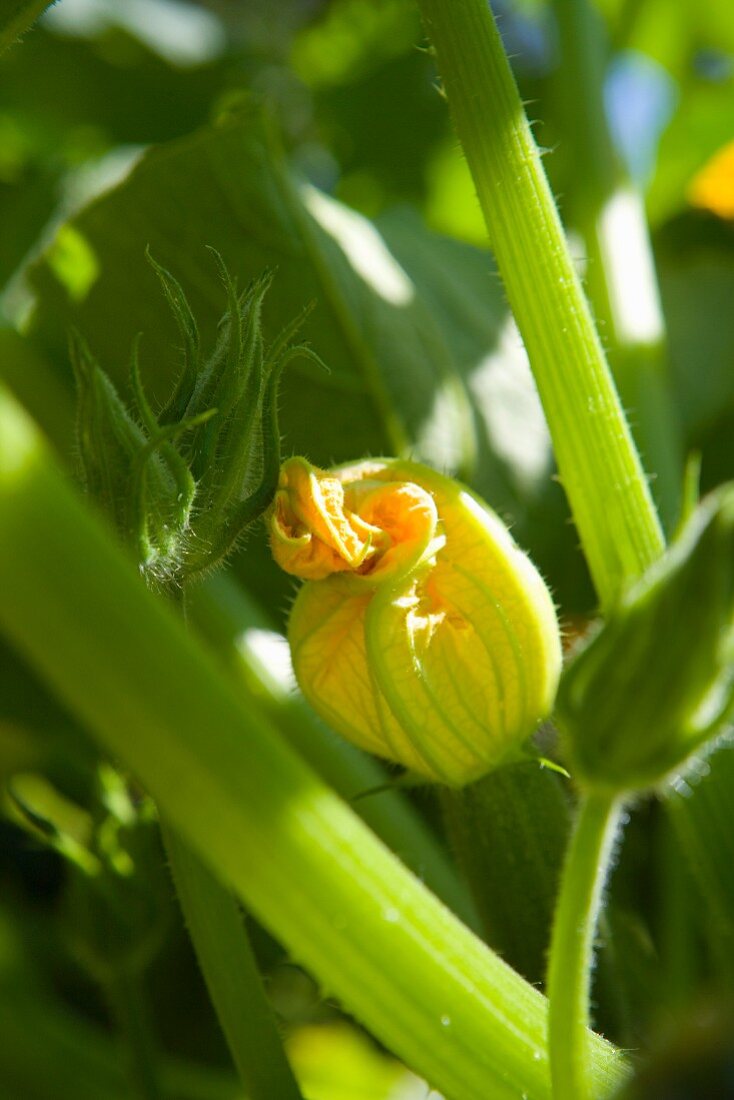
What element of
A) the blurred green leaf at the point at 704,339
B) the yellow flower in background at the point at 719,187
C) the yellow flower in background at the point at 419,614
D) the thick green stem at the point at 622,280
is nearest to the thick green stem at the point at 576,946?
the yellow flower in background at the point at 419,614

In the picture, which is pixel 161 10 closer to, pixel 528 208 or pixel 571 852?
pixel 528 208

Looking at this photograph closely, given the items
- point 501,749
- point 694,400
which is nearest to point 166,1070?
point 501,749

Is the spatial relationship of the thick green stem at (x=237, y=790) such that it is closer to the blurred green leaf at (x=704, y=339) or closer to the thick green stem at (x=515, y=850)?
the thick green stem at (x=515, y=850)

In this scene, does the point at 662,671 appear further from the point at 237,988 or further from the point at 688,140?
the point at 688,140

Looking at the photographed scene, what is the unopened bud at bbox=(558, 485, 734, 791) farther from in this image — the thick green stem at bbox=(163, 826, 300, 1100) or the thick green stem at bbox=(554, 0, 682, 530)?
the thick green stem at bbox=(554, 0, 682, 530)

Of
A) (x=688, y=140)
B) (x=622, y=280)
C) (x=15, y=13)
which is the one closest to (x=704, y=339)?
(x=622, y=280)

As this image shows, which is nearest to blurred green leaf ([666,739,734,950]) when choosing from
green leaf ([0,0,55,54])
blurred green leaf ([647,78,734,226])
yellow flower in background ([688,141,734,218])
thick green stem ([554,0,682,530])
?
thick green stem ([554,0,682,530])
